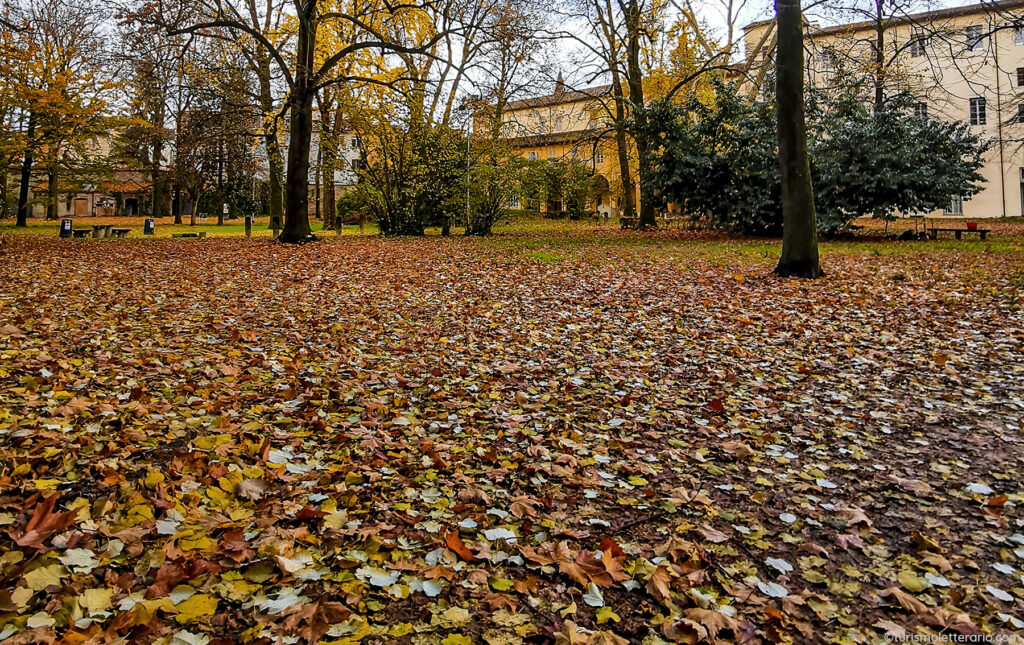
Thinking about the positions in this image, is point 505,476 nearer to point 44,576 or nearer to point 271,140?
point 44,576

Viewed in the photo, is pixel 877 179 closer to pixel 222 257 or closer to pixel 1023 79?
pixel 222 257

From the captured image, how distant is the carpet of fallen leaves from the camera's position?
2383mm

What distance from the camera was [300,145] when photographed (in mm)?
18516

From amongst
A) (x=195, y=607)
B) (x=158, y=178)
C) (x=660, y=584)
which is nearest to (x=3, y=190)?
(x=158, y=178)

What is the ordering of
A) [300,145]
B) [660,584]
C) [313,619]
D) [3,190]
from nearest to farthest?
[313,619] → [660,584] → [300,145] → [3,190]

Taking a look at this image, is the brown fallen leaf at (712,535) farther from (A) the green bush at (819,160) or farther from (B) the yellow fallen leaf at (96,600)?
(A) the green bush at (819,160)

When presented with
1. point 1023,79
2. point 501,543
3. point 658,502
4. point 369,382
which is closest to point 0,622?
point 501,543

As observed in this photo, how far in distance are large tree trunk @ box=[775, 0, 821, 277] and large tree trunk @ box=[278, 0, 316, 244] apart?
12417 millimetres

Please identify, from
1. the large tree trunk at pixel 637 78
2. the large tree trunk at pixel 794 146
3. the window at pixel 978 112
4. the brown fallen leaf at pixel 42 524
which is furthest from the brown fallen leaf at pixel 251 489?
A: the window at pixel 978 112

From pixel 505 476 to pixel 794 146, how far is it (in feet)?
32.3

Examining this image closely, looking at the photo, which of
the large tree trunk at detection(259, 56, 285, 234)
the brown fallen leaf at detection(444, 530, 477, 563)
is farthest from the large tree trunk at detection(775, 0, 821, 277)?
the large tree trunk at detection(259, 56, 285, 234)

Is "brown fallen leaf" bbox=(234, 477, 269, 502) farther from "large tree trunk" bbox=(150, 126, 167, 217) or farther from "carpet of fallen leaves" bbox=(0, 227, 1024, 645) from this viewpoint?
"large tree trunk" bbox=(150, 126, 167, 217)

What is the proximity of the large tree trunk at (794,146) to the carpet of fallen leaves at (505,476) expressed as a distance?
128 inches

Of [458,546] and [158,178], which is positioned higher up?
[158,178]
